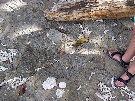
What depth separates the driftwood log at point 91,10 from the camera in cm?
336

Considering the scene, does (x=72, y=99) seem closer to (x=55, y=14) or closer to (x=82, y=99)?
(x=82, y=99)

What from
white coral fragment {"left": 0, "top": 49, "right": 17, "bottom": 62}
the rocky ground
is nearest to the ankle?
the rocky ground

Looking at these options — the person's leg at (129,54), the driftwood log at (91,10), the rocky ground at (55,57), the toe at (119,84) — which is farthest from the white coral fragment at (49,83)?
the driftwood log at (91,10)

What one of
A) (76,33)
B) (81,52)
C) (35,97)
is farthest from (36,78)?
(76,33)

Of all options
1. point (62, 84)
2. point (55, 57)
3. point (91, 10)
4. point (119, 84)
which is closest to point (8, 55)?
point (55, 57)

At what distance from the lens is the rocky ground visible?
2789 millimetres

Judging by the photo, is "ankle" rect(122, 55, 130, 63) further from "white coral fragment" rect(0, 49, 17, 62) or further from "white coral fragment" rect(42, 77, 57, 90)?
"white coral fragment" rect(0, 49, 17, 62)

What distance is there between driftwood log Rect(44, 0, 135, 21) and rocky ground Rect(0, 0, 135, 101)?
0.11 metres

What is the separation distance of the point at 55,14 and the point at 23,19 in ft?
1.71

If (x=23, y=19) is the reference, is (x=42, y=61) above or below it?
→ below

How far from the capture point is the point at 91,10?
11.1ft

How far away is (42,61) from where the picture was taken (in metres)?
3.09

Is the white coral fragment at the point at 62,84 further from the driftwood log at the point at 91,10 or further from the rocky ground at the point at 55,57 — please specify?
the driftwood log at the point at 91,10

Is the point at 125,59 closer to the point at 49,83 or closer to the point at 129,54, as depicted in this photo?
the point at 129,54
